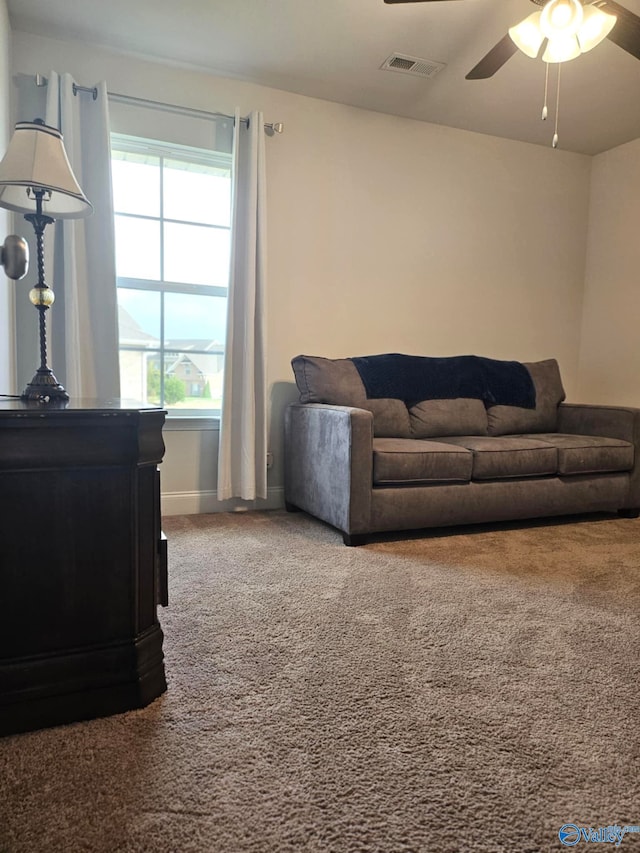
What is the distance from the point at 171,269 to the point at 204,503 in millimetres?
1371

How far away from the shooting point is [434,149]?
3.62 meters

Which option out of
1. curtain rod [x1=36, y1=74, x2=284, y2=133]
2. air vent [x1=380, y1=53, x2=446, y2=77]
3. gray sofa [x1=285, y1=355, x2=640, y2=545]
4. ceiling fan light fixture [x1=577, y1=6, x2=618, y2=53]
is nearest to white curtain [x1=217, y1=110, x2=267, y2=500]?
curtain rod [x1=36, y1=74, x2=284, y2=133]

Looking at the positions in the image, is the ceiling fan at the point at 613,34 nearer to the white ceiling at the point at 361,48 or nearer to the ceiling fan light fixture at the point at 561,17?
the ceiling fan light fixture at the point at 561,17

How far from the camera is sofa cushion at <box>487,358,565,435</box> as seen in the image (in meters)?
3.35

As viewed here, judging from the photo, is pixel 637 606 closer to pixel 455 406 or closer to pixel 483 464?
pixel 483 464

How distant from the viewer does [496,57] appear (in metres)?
2.26

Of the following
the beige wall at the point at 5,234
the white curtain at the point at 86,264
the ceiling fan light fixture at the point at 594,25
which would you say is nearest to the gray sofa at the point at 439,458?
the white curtain at the point at 86,264

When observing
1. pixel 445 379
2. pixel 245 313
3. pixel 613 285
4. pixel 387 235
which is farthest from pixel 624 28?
pixel 613 285

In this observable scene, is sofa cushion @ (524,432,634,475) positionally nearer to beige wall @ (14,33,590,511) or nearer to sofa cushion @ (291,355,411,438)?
sofa cushion @ (291,355,411,438)

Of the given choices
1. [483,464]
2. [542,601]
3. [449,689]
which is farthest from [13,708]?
[483,464]

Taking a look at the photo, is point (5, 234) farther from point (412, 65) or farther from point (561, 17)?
point (561, 17)

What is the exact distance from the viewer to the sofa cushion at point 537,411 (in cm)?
335

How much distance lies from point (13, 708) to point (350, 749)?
2.24 ft

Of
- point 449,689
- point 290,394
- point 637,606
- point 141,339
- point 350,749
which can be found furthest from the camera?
point 290,394
